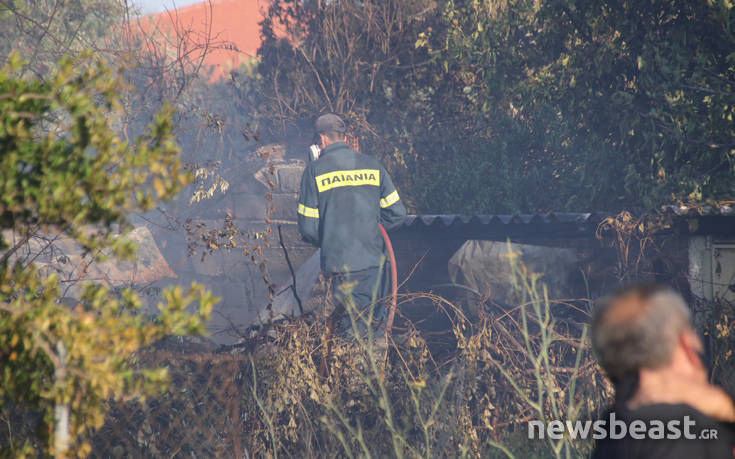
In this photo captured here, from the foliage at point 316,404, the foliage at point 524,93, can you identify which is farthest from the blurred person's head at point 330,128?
the foliage at point 524,93

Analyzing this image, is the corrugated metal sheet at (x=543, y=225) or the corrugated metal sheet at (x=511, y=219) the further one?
the corrugated metal sheet at (x=511, y=219)

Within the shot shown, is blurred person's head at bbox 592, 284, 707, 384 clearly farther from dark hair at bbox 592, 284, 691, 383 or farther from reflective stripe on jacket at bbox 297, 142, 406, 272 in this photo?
reflective stripe on jacket at bbox 297, 142, 406, 272

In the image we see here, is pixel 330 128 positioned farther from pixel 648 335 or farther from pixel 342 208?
pixel 648 335

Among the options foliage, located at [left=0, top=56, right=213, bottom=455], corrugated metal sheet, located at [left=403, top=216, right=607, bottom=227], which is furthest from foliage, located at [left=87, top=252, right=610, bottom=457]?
corrugated metal sheet, located at [left=403, top=216, right=607, bottom=227]

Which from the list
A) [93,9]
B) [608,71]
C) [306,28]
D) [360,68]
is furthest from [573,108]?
[93,9]

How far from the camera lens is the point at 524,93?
273 inches

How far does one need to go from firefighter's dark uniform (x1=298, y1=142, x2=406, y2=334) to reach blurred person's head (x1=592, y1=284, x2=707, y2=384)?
14.4ft

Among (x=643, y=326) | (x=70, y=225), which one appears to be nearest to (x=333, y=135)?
(x=70, y=225)

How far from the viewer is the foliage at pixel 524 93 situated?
589cm

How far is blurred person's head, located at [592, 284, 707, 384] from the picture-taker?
1.07 metres

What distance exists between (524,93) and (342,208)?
9.75 ft

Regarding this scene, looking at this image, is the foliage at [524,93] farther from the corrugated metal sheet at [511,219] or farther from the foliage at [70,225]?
the foliage at [70,225]

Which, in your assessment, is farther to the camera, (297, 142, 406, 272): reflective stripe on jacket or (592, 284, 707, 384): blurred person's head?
(297, 142, 406, 272): reflective stripe on jacket

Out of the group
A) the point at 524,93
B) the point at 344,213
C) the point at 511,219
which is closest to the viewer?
the point at 344,213
